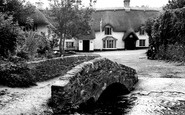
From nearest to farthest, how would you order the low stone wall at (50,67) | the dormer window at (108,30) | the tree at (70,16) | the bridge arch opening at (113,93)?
the bridge arch opening at (113,93) → the low stone wall at (50,67) → the tree at (70,16) → the dormer window at (108,30)

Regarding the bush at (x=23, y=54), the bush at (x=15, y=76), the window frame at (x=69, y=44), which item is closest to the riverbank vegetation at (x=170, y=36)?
the bush at (x=23, y=54)

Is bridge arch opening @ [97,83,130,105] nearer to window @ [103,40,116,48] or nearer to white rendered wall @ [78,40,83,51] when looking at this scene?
white rendered wall @ [78,40,83,51]

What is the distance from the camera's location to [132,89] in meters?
13.7

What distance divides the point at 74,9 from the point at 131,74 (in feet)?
61.9

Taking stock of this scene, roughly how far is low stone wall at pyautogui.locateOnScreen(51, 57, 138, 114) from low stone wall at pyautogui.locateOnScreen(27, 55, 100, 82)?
12.3ft

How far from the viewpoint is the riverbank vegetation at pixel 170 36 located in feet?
73.8

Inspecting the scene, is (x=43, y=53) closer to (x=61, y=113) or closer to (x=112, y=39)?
(x=61, y=113)

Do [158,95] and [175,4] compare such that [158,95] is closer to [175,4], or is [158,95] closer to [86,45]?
[175,4]

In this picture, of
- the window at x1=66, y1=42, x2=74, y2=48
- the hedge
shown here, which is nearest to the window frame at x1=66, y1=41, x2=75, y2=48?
the window at x1=66, y1=42, x2=74, y2=48

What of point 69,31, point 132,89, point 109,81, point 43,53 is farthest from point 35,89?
point 69,31

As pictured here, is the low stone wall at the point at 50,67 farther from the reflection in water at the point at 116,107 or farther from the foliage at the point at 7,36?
the reflection in water at the point at 116,107

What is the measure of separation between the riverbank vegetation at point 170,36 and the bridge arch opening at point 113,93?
405 inches

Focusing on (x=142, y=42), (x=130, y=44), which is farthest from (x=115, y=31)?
(x=142, y=42)

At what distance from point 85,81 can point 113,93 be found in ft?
14.9
